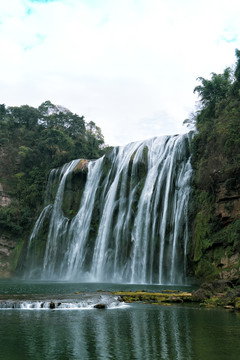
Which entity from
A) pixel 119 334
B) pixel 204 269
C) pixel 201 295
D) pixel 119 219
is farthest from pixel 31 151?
pixel 119 334

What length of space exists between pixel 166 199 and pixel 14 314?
19.5m

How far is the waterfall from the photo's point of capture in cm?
2756

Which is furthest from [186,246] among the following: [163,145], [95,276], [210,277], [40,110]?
[40,110]

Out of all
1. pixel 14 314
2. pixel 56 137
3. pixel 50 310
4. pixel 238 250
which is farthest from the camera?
pixel 56 137

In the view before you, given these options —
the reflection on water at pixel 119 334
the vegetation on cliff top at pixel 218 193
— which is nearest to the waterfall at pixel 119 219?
the vegetation on cliff top at pixel 218 193

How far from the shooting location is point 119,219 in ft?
107

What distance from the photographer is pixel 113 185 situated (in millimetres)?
35875

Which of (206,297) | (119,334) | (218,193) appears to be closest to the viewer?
(119,334)

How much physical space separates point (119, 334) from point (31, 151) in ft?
150

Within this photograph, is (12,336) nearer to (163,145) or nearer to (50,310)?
(50,310)

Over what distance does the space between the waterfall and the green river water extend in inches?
582

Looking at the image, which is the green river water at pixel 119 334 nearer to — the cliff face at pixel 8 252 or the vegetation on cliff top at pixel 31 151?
the cliff face at pixel 8 252

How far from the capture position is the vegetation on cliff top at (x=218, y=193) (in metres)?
21.8

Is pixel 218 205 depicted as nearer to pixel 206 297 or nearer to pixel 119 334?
pixel 206 297
